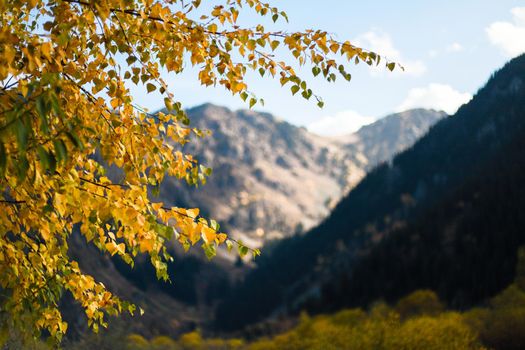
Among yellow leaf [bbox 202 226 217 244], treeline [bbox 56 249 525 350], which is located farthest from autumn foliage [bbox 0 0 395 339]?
treeline [bbox 56 249 525 350]

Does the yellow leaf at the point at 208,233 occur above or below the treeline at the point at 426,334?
above

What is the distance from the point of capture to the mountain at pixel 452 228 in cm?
9894

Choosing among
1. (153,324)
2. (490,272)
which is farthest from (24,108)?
(153,324)

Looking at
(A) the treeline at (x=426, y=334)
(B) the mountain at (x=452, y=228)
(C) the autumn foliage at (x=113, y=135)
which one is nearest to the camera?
(C) the autumn foliage at (x=113, y=135)

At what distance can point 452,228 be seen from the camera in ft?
390

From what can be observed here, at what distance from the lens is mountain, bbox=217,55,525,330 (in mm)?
98938

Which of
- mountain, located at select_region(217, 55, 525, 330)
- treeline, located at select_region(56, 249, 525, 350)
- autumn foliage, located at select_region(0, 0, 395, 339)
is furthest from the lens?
mountain, located at select_region(217, 55, 525, 330)

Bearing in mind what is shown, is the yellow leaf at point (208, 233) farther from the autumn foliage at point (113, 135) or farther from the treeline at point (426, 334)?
the treeline at point (426, 334)

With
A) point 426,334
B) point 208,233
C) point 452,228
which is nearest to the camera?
point 208,233

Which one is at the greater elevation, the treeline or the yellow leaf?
the yellow leaf

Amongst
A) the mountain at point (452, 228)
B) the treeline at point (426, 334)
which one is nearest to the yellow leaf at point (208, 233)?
the treeline at point (426, 334)

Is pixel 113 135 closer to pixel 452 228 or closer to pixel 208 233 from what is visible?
pixel 208 233

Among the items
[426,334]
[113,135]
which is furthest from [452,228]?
[113,135]

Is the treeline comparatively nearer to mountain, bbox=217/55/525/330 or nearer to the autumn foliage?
the autumn foliage
